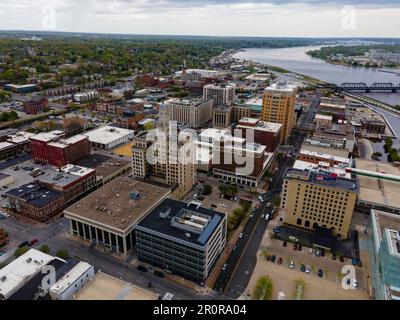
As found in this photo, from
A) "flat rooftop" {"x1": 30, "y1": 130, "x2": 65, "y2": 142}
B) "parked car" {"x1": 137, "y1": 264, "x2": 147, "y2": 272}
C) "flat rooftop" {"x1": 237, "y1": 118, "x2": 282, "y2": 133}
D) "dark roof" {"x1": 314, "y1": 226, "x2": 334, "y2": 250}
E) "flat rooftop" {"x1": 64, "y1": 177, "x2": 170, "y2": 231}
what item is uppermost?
"flat rooftop" {"x1": 237, "y1": 118, "x2": 282, "y2": 133}

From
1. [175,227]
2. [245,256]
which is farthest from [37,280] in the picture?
[245,256]

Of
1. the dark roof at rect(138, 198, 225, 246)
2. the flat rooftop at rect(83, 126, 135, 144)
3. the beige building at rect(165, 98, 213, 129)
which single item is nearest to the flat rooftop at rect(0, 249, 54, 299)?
the dark roof at rect(138, 198, 225, 246)

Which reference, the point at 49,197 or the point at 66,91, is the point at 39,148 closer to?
the point at 49,197

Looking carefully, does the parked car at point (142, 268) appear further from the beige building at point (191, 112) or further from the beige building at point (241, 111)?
the beige building at point (241, 111)

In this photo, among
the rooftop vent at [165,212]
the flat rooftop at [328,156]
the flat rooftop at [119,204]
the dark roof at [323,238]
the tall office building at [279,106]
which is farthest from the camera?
the tall office building at [279,106]

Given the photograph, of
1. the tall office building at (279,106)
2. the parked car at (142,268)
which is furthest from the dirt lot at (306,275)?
the tall office building at (279,106)

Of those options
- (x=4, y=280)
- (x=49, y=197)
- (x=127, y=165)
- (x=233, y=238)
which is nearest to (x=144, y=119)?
(x=127, y=165)

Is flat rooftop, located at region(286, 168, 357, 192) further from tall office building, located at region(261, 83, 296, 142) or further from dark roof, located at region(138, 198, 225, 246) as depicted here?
tall office building, located at region(261, 83, 296, 142)
